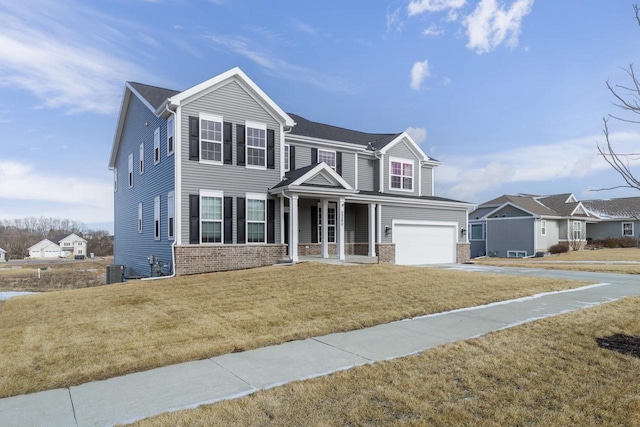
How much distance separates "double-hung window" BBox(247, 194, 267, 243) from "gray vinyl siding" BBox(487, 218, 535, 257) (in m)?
26.0

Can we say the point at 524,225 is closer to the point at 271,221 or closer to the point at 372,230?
the point at 372,230

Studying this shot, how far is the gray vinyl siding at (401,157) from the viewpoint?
22.0 metres

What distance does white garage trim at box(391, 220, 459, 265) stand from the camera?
69.1 feet

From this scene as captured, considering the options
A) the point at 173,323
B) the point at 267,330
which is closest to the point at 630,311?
the point at 267,330

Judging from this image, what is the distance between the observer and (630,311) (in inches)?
315

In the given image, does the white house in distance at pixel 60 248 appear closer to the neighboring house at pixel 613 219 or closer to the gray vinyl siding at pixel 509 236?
the gray vinyl siding at pixel 509 236

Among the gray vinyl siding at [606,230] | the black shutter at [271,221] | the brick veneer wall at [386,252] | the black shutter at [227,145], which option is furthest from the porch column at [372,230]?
the gray vinyl siding at [606,230]

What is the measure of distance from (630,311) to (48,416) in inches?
375

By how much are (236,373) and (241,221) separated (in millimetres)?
11128

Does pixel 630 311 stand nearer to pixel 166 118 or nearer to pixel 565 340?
pixel 565 340

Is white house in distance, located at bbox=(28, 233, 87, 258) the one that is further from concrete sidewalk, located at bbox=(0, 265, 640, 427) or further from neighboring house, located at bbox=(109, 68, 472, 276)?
concrete sidewalk, located at bbox=(0, 265, 640, 427)

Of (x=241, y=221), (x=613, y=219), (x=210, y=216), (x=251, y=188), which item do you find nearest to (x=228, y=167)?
(x=251, y=188)

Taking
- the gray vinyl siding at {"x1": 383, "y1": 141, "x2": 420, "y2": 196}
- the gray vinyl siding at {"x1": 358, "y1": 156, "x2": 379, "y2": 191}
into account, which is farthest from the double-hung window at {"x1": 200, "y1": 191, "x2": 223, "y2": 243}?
the gray vinyl siding at {"x1": 383, "y1": 141, "x2": 420, "y2": 196}

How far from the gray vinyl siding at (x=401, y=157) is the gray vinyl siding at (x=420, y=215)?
5.20ft
